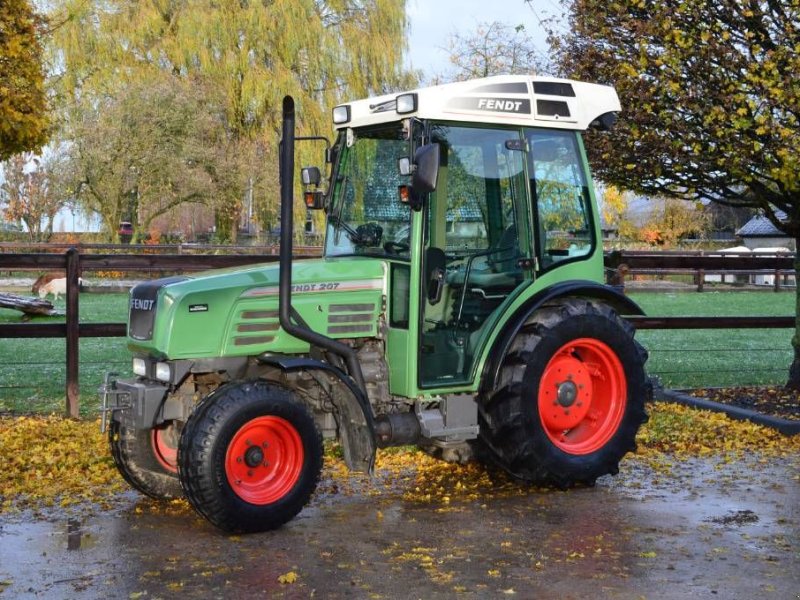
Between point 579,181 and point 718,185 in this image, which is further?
point 718,185

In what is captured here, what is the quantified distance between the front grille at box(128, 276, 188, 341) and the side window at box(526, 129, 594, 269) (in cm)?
226

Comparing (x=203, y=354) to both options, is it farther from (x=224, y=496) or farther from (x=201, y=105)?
(x=201, y=105)

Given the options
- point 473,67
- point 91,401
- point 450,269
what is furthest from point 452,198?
point 473,67

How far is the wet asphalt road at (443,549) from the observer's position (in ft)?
16.4

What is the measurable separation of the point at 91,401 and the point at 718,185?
6.23 m

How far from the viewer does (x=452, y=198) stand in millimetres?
6676

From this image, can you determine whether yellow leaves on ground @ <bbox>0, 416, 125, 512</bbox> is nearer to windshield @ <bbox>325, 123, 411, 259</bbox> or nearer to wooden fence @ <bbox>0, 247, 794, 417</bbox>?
wooden fence @ <bbox>0, 247, 794, 417</bbox>

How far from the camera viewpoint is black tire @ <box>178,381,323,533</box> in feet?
18.9

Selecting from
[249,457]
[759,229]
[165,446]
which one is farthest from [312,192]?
[759,229]

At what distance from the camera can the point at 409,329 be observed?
6535mm

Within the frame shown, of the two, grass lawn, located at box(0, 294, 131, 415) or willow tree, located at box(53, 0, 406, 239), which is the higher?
willow tree, located at box(53, 0, 406, 239)

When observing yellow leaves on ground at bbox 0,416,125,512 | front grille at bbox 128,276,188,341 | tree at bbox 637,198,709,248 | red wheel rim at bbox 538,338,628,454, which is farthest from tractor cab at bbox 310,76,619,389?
tree at bbox 637,198,709,248

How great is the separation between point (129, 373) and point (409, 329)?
22.7ft

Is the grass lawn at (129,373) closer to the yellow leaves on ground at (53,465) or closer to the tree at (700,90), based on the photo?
the yellow leaves on ground at (53,465)
